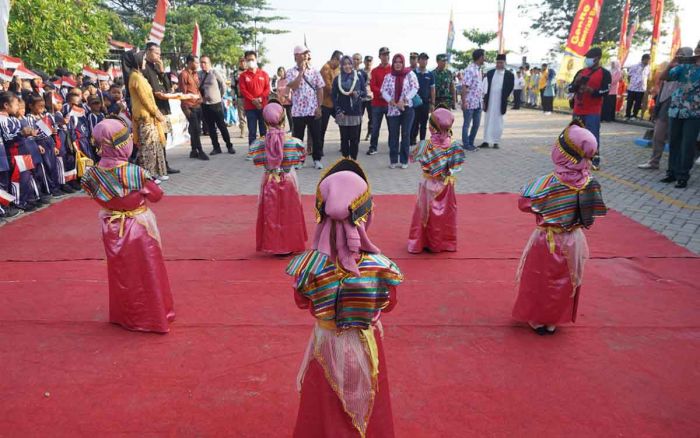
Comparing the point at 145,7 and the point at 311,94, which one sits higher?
the point at 145,7

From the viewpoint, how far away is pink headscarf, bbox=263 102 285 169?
5.30 meters

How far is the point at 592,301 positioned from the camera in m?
4.45

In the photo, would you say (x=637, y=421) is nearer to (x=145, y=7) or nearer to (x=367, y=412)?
(x=367, y=412)

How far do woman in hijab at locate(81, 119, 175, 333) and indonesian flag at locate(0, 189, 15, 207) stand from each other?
4138 millimetres

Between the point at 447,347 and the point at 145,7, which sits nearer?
the point at 447,347

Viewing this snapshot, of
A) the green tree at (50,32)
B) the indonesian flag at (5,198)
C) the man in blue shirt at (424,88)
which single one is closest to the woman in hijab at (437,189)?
the indonesian flag at (5,198)

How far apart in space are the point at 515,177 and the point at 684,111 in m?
2.66

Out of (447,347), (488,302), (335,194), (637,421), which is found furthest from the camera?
(488,302)

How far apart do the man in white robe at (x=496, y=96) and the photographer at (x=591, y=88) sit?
289cm

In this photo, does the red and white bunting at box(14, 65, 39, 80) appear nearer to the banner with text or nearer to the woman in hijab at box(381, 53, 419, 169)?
the woman in hijab at box(381, 53, 419, 169)

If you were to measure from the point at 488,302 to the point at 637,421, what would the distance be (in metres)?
1.64

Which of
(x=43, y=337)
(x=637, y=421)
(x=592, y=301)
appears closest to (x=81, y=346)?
(x=43, y=337)

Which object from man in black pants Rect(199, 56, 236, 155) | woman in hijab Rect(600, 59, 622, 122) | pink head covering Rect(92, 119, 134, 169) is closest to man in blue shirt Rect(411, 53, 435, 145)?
man in black pants Rect(199, 56, 236, 155)

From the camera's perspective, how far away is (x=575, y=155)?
11.8 feet
